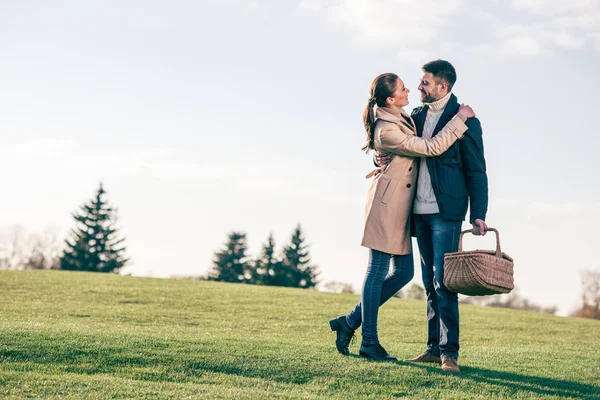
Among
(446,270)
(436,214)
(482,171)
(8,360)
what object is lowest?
(8,360)

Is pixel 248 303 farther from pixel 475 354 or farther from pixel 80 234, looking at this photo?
pixel 80 234

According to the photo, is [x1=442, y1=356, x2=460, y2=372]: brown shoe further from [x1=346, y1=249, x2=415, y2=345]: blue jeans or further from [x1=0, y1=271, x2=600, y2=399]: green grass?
[x1=346, y1=249, x2=415, y2=345]: blue jeans

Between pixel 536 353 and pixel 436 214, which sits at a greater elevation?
pixel 436 214

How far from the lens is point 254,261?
171ft

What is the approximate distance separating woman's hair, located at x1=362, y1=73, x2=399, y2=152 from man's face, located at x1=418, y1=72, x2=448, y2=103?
0.89 ft

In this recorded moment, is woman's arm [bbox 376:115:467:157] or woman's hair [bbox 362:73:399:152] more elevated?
woman's hair [bbox 362:73:399:152]

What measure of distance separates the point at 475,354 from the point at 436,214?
294 cm

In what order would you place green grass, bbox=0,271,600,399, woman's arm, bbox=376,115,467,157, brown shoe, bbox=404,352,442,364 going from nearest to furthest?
green grass, bbox=0,271,600,399 < woman's arm, bbox=376,115,467,157 < brown shoe, bbox=404,352,442,364

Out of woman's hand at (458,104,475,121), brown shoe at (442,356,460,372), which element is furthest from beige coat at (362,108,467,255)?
brown shoe at (442,356,460,372)

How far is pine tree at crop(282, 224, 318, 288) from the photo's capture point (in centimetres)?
5112

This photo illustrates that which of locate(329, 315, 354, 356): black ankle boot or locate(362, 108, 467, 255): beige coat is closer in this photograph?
locate(362, 108, 467, 255): beige coat

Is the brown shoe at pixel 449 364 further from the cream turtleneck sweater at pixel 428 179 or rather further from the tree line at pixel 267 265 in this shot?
the tree line at pixel 267 265

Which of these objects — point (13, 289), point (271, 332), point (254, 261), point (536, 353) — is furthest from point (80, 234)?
point (536, 353)

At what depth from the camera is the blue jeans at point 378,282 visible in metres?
7.01
